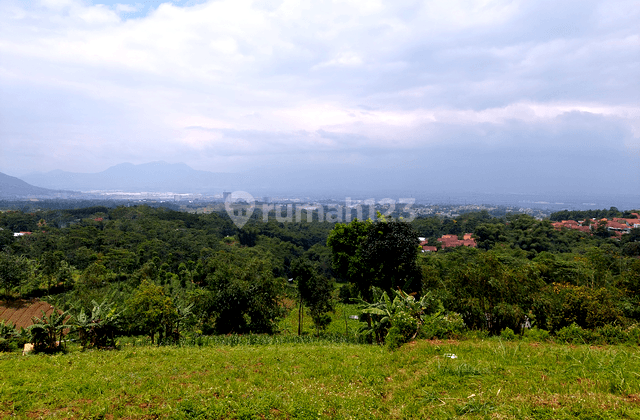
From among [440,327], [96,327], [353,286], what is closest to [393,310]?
[440,327]

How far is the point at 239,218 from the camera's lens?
2702 inches

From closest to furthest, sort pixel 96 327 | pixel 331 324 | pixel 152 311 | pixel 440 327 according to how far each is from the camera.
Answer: pixel 440 327
pixel 96 327
pixel 152 311
pixel 331 324

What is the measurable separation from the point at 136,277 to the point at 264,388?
27373 millimetres

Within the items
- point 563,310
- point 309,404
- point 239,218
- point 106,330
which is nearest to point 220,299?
point 106,330

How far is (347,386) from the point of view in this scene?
5180mm

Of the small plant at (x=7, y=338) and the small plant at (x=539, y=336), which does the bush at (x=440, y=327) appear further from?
the small plant at (x=7, y=338)

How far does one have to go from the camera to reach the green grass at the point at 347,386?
4.13 meters

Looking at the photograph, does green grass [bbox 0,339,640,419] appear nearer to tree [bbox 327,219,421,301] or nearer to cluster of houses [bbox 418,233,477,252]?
tree [bbox 327,219,421,301]

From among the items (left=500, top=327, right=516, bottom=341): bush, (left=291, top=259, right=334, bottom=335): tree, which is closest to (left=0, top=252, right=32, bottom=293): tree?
(left=291, top=259, right=334, bottom=335): tree

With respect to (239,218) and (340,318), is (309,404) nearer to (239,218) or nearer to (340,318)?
(340,318)

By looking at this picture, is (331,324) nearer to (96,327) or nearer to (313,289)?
(313,289)

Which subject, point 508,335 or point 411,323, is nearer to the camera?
point 411,323

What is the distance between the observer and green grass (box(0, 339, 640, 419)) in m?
4.13

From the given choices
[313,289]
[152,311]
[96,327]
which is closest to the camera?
[96,327]
